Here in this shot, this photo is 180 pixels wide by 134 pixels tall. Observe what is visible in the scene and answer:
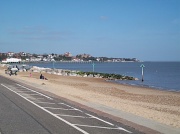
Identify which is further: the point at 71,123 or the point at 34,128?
the point at 71,123

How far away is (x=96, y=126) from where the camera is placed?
12.3 metres

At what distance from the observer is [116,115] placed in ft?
50.5

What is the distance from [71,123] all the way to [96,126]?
1053 mm

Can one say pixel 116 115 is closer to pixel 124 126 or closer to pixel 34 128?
pixel 124 126

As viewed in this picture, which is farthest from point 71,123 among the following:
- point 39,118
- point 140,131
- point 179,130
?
point 179,130

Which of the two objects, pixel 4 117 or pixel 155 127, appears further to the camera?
pixel 4 117

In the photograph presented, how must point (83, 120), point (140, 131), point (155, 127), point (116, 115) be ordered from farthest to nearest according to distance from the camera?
1. point (116, 115)
2. point (83, 120)
3. point (155, 127)
4. point (140, 131)

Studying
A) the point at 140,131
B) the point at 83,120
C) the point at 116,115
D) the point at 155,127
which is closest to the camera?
the point at 140,131

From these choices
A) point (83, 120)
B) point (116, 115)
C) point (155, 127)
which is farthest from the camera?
point (116, 115)

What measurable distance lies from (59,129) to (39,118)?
259 cm

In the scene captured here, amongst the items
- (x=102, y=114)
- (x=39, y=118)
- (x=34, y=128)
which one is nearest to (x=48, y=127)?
(x=34, y=128)

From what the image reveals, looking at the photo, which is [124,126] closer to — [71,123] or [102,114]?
[71,123]

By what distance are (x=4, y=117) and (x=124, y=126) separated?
4972mm

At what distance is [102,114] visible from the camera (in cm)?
1571
